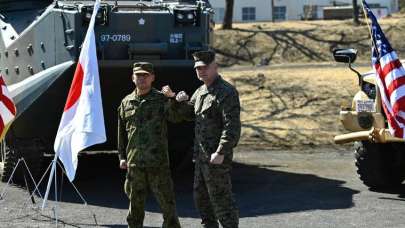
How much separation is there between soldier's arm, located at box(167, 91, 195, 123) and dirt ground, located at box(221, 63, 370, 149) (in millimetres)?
8877

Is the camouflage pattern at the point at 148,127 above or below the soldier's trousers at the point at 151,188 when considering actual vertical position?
above

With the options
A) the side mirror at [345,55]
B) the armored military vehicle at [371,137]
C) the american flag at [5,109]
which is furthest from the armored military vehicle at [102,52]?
the armored military vehicle at [371,137]

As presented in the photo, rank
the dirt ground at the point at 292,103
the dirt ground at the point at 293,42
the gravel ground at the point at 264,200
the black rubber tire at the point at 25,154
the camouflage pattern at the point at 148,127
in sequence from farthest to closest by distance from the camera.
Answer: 1. the dirt ground at the point at 293,42
2. the dirt ground at the point at 292,103
3. the black rubber tire at the point at 25,154
4. the gravel ground at the point at 264,200
5. the camouflage pattern at the point at 148,127

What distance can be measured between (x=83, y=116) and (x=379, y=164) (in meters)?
4.46

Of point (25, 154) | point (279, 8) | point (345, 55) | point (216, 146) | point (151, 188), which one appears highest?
point (345, 55)

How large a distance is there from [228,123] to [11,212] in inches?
135

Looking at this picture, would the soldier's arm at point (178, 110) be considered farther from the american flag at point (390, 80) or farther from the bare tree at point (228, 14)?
the bare tree at point (228, 14)

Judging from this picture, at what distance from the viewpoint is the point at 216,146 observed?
714 cm

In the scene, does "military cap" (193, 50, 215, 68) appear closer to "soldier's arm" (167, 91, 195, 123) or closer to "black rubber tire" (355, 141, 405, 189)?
"soldier's arm" (167, 91, 195, 123)

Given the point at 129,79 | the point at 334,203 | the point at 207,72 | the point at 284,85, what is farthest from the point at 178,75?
the point at 284,85

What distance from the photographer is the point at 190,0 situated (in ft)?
35.2

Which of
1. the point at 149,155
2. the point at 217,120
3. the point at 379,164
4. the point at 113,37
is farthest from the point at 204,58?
the point at 379,164

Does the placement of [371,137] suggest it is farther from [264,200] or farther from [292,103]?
[292,103]

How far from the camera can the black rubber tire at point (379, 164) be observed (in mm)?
10703
